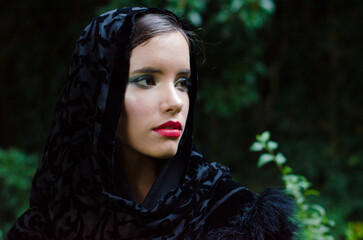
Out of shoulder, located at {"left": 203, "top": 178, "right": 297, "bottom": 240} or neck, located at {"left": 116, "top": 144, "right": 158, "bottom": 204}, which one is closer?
shoulder, located at {"left": 203, "top": 178, "right": 297, "bottom": 240}

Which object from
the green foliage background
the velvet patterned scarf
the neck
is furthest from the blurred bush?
the neck

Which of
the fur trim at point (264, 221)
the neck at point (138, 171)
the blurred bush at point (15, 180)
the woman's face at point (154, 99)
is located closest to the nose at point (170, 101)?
the woman's face at point (154, 99)

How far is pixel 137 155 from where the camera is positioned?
57.2 inches

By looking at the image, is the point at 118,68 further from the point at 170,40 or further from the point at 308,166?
the point at 308,166

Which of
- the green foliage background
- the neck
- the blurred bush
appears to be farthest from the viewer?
the green foliage background

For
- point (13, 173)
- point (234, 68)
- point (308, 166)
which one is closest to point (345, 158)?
point (308, 166)

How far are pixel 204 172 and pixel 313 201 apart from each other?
2.54 m

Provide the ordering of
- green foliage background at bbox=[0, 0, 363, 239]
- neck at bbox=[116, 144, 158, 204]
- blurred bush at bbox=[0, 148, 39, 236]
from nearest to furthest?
neck at bbox=[116, 144, 158, 204]
blurred bush at bbox=[0, 148, 39, 236]
green foliage background at bbox=[0, 0, 363, 239]

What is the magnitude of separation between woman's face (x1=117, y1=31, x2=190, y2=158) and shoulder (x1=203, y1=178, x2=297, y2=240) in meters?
0.24

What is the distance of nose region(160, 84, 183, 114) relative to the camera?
1294 mm

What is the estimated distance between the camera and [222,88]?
3365 mm

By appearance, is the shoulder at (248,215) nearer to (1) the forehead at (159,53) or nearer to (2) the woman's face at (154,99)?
(2) the woman's face at (154,99)

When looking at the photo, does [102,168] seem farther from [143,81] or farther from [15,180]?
[15,180]

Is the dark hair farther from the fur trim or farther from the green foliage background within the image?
the green foliage background
